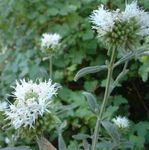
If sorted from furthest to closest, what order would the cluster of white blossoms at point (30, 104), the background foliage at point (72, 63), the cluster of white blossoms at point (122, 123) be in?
the background foliage at point (72, 63) → the cluster of white blossoms at point (122, 123) → the cluster of white blossoms at point (30, 104)

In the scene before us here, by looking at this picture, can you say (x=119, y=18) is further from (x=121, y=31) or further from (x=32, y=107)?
(x=32, y=107)

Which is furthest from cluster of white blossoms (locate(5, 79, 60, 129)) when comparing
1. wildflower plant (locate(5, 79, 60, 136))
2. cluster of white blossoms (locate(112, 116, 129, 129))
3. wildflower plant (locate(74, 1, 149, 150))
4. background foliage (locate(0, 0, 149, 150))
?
background foliage (locate(0, 0, 149, 150))

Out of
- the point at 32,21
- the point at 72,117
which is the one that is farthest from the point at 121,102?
the point at 32,21

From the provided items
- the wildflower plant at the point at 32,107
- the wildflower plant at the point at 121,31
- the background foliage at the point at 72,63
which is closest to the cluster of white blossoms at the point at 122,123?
the background foliage at the point at 72,63

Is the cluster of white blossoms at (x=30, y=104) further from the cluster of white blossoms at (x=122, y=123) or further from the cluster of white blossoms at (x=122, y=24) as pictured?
the cluster of white blossoms at (x=122, y=123)

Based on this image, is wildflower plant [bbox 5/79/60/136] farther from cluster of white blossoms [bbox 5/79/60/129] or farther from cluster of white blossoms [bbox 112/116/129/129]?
cluster of white blossoms [bbox 112/116/129/129]

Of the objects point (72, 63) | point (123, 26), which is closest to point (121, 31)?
point (123, 26)
